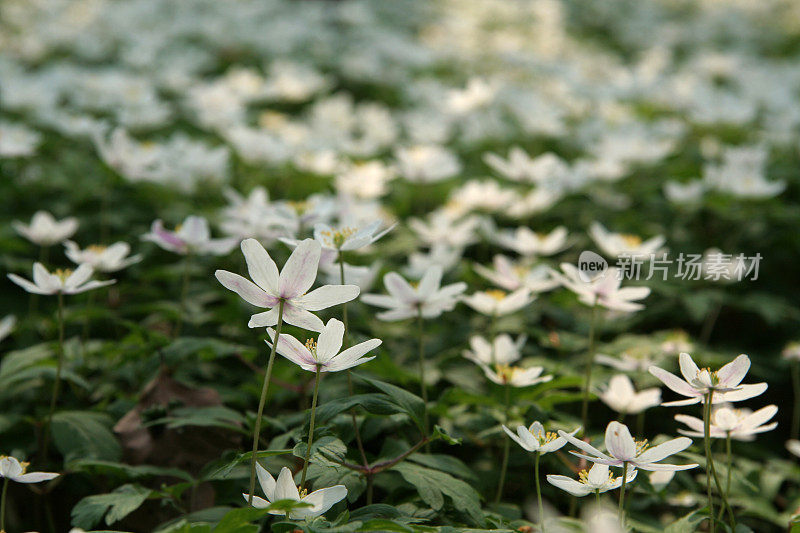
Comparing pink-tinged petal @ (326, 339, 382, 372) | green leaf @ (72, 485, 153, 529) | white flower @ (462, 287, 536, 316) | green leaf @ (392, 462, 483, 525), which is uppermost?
pink-tinged petal @ (326, 339, 382, 372)

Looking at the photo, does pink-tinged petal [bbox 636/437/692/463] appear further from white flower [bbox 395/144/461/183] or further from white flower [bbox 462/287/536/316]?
white flower [bbox 395/144/461/183]

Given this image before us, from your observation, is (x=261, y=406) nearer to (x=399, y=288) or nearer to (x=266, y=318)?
Answer: (x=266, y=318)

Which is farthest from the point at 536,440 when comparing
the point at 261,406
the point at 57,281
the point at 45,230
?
the point at 45,230

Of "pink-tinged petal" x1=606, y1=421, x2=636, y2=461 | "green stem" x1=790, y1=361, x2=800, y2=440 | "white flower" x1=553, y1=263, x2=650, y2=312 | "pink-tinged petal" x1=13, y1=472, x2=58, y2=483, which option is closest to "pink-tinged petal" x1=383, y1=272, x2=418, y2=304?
"white flower" x1=553, y1=263, x2=650, y2=312

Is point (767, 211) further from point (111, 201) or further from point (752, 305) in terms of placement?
point (111, 201)

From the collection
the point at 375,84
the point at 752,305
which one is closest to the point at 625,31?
the point at 375,84
